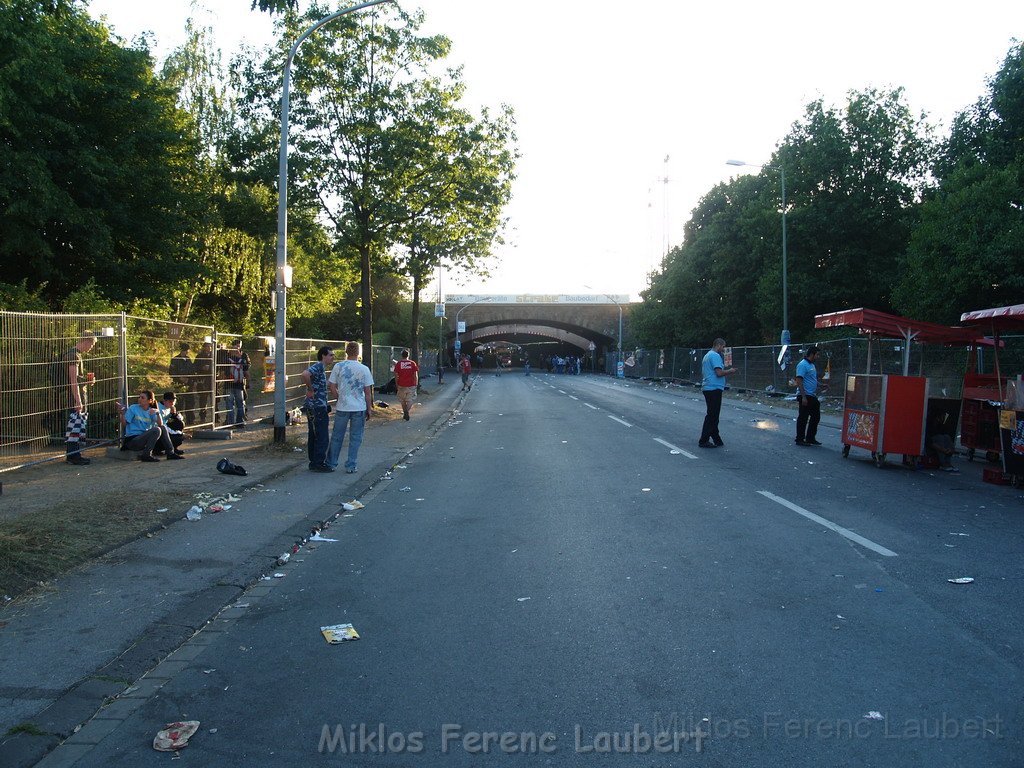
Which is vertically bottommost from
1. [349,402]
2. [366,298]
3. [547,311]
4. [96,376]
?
[349,402]

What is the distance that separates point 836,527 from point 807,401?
26.1 feet

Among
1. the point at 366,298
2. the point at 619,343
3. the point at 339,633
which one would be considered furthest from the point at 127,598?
the point at 619,343

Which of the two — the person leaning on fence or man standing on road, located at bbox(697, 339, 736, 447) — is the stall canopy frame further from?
the person leaning on fence

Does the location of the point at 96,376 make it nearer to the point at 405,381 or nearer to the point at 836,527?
the point at 405,381

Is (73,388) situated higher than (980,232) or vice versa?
(980,232)

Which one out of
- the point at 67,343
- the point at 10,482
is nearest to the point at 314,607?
the point at 10,482

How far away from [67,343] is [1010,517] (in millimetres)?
11960

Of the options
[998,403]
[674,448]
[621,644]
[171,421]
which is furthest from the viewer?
[674,448]

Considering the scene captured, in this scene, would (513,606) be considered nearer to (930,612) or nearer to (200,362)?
(930,612)

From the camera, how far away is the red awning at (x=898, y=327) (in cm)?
1199

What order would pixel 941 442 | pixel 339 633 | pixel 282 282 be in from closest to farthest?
pixel 339 633
pixel 941 442
pixel 282 282

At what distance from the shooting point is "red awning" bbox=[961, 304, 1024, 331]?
406 inches

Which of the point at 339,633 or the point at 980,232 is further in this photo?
the point at 980,232

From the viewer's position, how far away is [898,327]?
12445 millimetres
